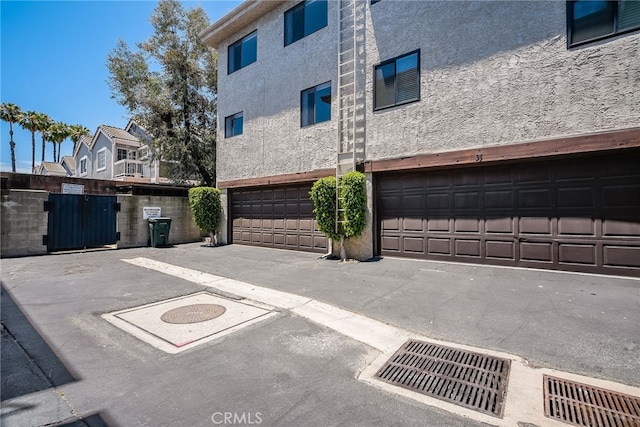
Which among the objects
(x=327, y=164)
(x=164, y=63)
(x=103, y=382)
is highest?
(x=164, y=63)

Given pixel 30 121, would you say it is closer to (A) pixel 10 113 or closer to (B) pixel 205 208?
(A) pixel 10 113

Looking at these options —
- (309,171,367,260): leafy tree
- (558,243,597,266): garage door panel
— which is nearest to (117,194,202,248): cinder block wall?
(309,171,367,260): leafy tree

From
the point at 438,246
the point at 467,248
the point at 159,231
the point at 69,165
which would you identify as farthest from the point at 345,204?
the point at 69,165

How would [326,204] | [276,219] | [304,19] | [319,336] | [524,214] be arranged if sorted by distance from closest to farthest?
[319,336] → [524,214] → [326,204] → [304,19] → [276,219]

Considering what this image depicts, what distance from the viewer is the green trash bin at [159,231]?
1338cm

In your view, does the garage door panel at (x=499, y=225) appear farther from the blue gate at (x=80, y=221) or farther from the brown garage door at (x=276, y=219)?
the blue gate at (x=80, y=221)

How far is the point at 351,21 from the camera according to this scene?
986 cm

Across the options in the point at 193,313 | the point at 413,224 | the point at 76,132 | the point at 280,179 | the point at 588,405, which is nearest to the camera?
the point at 588,405

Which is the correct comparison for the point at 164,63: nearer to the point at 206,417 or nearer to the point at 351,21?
the point at 351,21

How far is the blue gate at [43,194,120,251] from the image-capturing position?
1128cm

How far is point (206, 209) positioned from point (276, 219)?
3542mm

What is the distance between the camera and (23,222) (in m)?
10.6

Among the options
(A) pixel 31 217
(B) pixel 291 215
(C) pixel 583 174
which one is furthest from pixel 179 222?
(C) pixel 583 174

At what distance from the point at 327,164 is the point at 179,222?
8.95 meters
